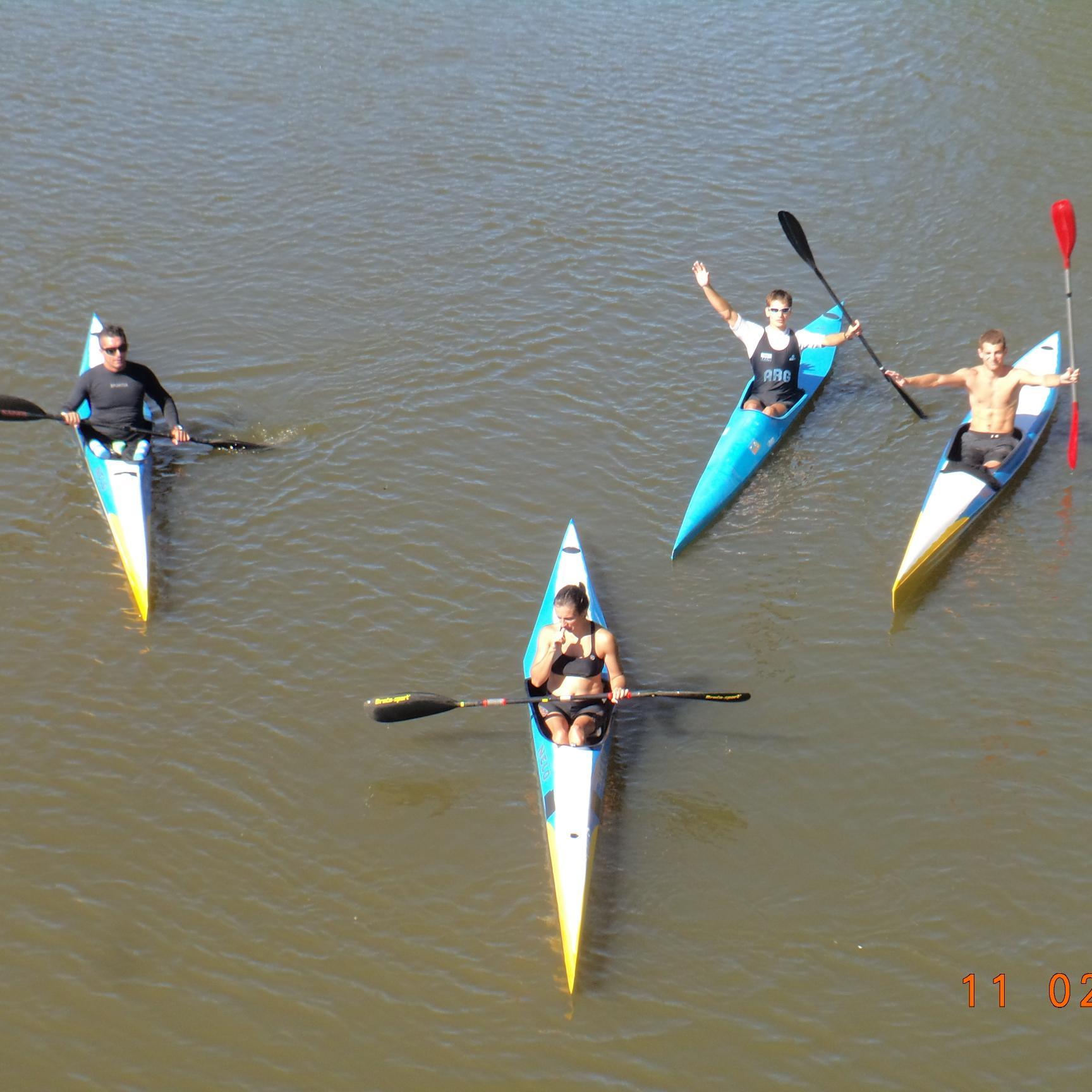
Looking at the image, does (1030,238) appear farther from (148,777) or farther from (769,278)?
(148,777)

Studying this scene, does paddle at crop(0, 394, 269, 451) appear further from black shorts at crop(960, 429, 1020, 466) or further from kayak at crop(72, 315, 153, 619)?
black shorts at crop(960, 429, 1020, 466)

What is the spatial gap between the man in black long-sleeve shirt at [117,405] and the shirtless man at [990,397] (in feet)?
22.6

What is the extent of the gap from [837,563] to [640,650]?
2.07 m

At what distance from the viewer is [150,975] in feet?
25.0

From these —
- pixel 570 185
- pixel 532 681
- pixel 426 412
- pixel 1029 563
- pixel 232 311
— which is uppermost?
pixel 570 185

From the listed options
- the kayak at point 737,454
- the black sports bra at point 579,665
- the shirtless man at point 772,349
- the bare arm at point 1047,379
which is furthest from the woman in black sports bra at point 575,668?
the bare arm at point 1047,379

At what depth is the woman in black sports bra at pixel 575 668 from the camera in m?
8.81

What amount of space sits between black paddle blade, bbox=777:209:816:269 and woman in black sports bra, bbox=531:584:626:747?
5727 millimetres

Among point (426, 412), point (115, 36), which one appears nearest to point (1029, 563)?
point (426, 412)

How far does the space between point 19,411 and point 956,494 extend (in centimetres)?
833

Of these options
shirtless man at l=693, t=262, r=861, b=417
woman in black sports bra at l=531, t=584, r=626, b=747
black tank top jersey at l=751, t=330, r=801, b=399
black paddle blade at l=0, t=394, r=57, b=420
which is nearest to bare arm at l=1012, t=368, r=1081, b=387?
shirtless man at l=693, t=262, r=861, b=417

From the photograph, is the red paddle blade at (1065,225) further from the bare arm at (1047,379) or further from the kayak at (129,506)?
the kayak at (129,506)

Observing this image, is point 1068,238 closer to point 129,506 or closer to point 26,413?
point 129,506

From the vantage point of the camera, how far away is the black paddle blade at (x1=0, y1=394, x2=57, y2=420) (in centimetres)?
1137
